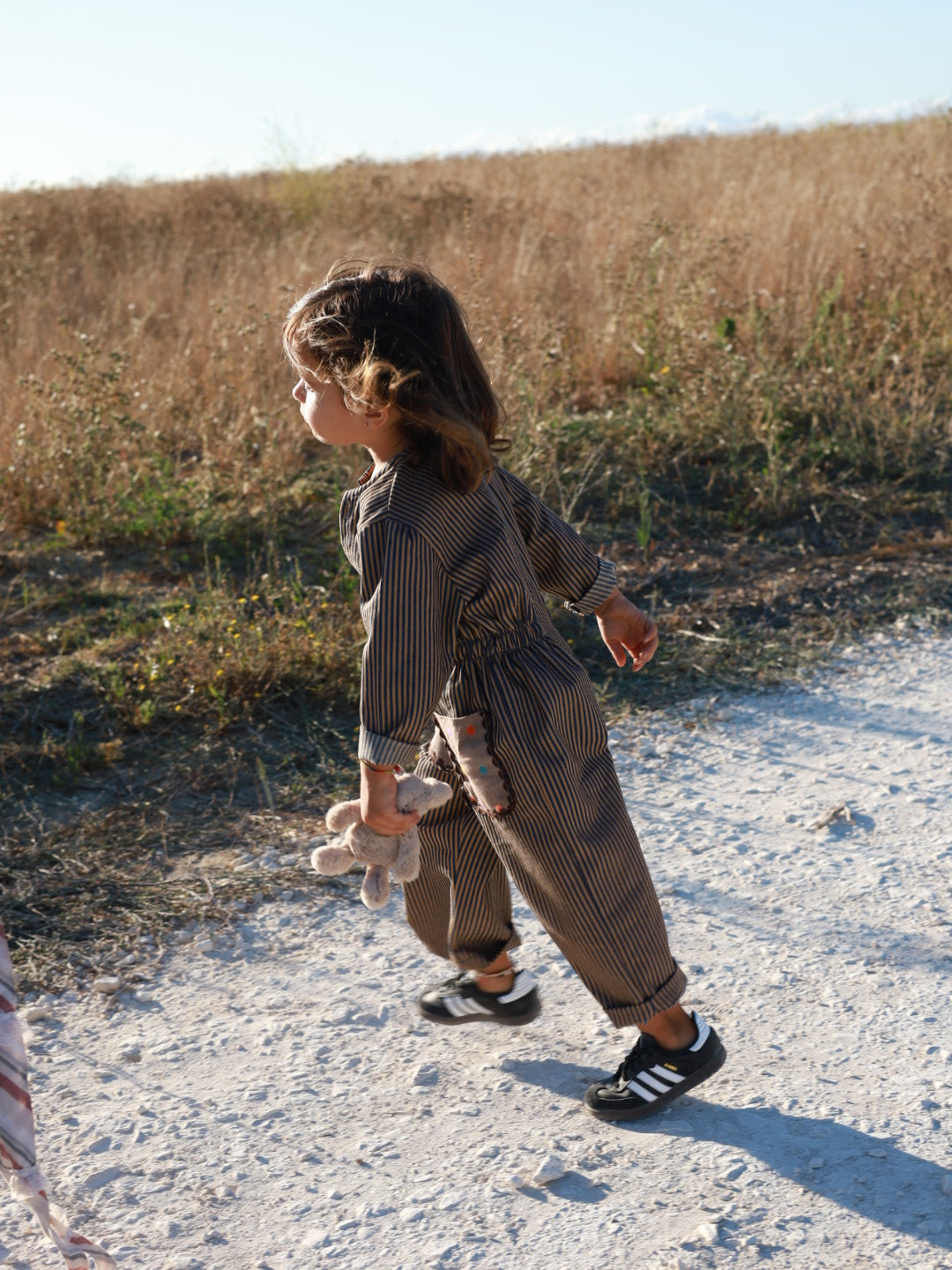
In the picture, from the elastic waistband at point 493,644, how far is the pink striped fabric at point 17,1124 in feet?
2.82

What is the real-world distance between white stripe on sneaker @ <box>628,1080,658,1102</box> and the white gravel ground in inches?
2.3

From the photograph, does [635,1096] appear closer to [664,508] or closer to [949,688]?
[949,688]

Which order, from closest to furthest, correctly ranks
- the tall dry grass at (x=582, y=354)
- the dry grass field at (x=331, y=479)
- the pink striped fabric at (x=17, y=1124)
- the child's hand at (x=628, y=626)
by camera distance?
the pink striped fabric at (x=17, y=1124) → the child's hand at (x=628, y=626) → the dry grass field at (x=331, y=479) → the tall dry grass at (x=582, y=354)

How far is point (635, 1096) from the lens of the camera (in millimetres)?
2170

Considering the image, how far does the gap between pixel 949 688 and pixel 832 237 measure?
4.33 metres

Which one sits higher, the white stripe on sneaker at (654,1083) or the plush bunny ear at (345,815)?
the plush bunny ear at (345,815)

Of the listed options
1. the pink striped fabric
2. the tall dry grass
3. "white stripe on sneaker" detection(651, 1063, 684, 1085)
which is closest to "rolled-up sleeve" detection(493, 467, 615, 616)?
"white stripe on sneaker" detection(651, 1063, 684, 1085)

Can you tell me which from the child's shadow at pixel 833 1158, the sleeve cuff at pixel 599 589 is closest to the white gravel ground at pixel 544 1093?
the child's shadow at pixel 833 1158

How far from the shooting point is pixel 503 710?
2084 mm

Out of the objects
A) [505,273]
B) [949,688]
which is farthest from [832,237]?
[949,688]

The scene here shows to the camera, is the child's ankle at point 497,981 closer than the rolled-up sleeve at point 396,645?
No

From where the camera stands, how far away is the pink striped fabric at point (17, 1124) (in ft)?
5.27

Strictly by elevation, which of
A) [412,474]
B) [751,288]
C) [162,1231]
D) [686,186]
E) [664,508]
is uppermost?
[686,186]

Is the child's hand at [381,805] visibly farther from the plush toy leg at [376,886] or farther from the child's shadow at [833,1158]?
Answer: the child's shadow at [833,1158]
